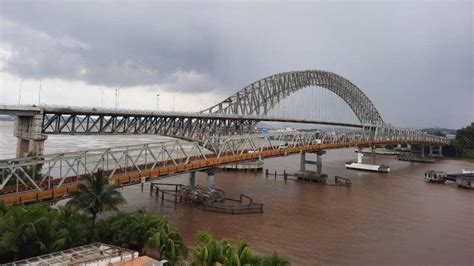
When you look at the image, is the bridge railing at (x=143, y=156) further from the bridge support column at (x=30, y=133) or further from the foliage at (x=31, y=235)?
the foliage at (x=31, y=235)

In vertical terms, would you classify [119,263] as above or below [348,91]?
below

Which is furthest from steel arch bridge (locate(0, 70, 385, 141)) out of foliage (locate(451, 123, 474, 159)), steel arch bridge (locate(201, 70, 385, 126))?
foliage (locate(451, 123, 474, 159))

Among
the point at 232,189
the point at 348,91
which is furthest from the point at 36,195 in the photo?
the point at 348,91

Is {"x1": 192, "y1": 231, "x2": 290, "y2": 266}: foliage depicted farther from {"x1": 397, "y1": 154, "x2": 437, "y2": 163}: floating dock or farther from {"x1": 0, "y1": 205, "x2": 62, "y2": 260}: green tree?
{"x1": 397, "y1": 154, "x2": 437, "y2": 163}: floating dock

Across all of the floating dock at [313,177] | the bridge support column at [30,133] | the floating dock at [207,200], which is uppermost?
the bridge support column at [30,133]

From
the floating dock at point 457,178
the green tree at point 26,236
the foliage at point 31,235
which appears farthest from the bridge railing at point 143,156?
the floating dock at point 457,178

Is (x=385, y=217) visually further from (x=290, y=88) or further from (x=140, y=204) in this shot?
(x=290, y=88)
